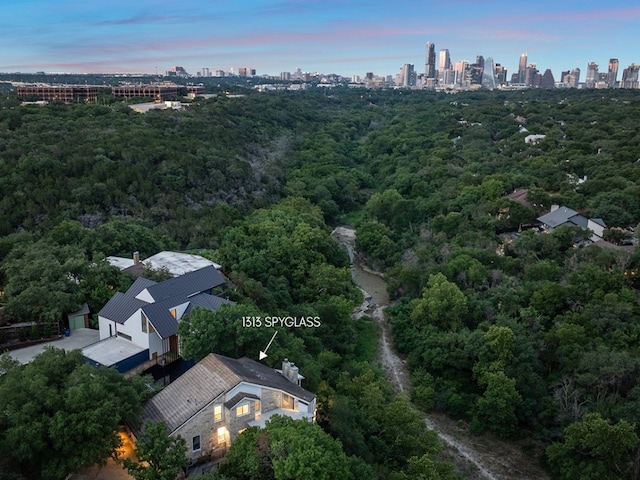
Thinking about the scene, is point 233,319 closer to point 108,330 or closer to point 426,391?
point 108,330

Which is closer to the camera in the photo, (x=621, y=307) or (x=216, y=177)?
(x=621, y=307)

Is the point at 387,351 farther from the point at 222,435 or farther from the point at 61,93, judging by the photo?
the point at 61,93

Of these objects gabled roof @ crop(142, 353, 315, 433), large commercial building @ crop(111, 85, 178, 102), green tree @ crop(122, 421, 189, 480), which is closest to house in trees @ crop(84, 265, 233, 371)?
gabled roof @ crop(142, 353, 315, 433)

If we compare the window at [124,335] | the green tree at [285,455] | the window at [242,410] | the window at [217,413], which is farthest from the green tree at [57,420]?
the window at [124,335]

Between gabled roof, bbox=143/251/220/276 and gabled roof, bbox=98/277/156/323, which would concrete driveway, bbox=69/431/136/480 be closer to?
gabled roof, bbox=98/277/156/323

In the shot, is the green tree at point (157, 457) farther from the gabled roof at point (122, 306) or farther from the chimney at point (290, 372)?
the gabled roof at point (122, 306)

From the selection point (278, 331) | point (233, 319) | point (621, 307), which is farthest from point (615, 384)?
point (233, 319)
